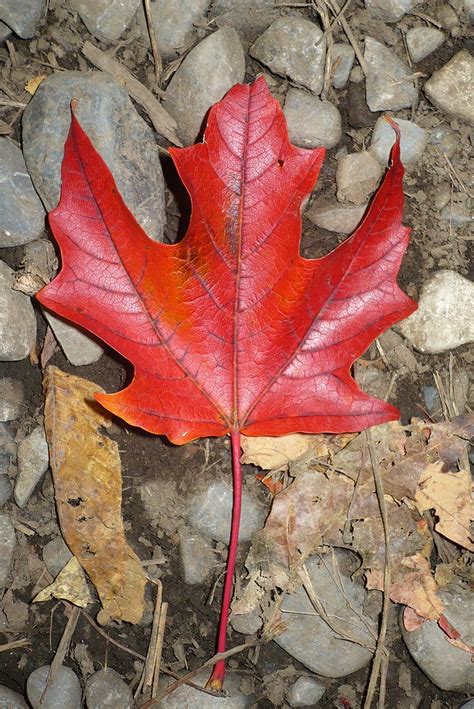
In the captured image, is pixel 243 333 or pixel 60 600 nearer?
pixel 243 333

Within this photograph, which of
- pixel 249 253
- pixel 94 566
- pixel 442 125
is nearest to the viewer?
pixel 249 253

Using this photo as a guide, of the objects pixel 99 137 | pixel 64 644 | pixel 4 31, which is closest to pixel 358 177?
pixel 99 137

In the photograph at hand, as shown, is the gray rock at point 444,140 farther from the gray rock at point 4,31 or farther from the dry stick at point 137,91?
the gray rock at point 4,31

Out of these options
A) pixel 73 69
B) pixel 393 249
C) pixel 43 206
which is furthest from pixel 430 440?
pixel 73 69

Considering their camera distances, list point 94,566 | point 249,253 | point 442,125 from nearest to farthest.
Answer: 1. point 249,253
2. point 94,566
3. point 442,125

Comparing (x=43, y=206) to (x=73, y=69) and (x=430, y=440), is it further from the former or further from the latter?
(x=430, y=440)

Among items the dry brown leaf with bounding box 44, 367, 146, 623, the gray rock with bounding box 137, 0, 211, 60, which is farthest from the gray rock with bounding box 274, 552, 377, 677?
the gray rock with bounding box 137, 0, 211, 60

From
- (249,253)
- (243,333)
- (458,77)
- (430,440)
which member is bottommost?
(430,440)

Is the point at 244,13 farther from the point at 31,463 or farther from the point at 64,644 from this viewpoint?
the point at 64,644
